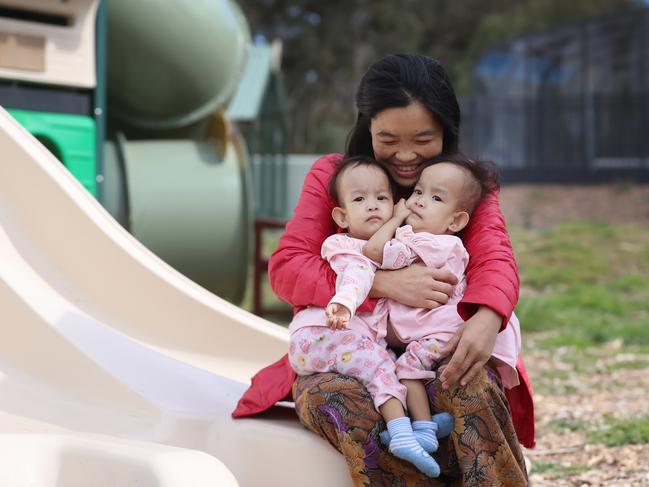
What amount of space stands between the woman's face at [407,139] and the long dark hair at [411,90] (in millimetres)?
17

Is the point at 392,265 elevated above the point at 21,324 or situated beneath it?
elevated above

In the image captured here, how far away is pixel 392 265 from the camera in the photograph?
6.67ft

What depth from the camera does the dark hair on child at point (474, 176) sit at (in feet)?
6.89

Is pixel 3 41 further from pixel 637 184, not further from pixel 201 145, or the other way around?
pixel 637 184

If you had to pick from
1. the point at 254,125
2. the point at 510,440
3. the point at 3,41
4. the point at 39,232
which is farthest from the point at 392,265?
the point at 254,125

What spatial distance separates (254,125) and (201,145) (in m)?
2.57

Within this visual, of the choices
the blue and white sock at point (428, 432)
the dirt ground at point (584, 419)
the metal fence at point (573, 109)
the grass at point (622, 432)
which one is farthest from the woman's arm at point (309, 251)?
the metal fence at point (573, 109)

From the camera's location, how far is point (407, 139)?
2156 millimetres

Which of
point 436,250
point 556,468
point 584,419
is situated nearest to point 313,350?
point 436,250

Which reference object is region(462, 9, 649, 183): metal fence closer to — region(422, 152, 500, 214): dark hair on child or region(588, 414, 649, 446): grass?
region(588, 414, 649, 446): grass

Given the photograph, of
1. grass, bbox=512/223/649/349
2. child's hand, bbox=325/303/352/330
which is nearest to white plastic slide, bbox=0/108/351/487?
A: child's hand, bbox=325/303/352/330

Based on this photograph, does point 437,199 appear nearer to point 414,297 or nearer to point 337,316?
point 414,297

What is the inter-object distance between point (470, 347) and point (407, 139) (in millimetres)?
527

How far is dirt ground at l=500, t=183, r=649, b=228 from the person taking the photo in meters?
11.7
